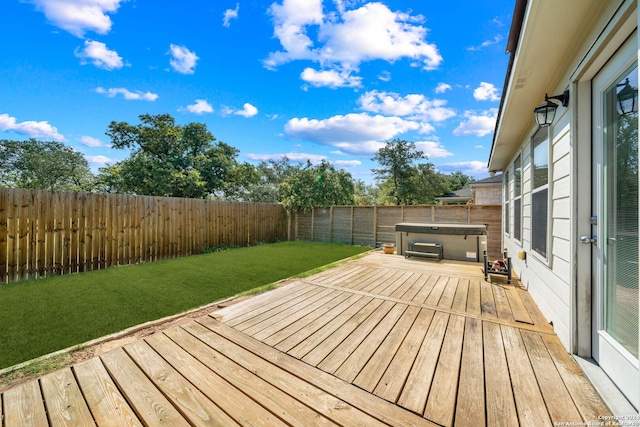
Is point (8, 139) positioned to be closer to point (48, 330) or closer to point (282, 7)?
point (282, 7)

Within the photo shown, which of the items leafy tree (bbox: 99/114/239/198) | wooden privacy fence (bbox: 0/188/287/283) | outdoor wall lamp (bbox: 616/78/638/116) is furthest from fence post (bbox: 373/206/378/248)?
leafy tree (bbox: 99/114/239/198)

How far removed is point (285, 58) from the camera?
9.05 meters

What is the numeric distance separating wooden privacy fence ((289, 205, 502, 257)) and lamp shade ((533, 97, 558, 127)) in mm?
5090

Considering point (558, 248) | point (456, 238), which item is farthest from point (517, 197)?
point (558, 248)

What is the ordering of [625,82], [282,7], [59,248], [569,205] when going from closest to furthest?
[625,82] → [569,205] → [59,248] → [282,7]

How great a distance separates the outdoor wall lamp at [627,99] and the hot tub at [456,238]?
4232 millimetres

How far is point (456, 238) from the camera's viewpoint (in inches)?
218

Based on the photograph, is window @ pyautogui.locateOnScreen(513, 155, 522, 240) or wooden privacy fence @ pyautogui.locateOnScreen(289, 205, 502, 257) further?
wooden privacy fence @ pyautogui.locateOnScreen(289, 205, 502, 257)

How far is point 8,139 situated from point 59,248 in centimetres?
2207

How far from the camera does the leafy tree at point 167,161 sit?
41.2 feet

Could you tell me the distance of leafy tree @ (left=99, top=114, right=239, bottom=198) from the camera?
41.2 ft

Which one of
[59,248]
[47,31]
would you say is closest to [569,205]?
[59,248]

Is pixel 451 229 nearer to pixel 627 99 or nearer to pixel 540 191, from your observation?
pixel 540 191

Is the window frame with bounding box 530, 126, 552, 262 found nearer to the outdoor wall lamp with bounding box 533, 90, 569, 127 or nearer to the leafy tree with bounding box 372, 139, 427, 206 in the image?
the outdoor wall lamp with bounding box 533, 90, 569, 127
